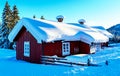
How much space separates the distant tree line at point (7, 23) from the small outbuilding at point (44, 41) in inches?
880

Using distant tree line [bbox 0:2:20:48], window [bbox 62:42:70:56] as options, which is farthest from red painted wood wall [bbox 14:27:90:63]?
distant tree line [bbox 0:2:20:48]

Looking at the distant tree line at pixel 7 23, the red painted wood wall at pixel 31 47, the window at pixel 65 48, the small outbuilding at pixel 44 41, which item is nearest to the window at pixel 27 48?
the small outbuilding at pixel 44 41

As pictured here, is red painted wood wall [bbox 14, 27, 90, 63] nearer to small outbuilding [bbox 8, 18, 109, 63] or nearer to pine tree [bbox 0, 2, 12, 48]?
small outbuilding [bbox 8, 18, 109, 63]

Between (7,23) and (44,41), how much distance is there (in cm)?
2796

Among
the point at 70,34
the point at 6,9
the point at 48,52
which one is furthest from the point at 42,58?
the point at 6,9

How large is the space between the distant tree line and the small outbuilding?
2236 cm

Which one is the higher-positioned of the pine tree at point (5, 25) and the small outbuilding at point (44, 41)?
the pine tree at point (5, 25)

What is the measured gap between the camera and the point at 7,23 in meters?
44.6

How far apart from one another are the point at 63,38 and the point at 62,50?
162 cm

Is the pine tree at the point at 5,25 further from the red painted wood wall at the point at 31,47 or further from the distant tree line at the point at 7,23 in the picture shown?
the red painted wood wall at the point at 31,47

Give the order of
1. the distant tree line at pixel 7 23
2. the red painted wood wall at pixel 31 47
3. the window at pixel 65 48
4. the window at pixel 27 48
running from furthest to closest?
the distant tree line at pixel 7 23 → the window at pixel 65 48 → the window at pixel 27 48 → the red painted wood wall at pixel 31 47

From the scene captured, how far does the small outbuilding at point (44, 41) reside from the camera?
19531 mm

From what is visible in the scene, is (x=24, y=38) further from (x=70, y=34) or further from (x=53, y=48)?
(x=70, y=34)

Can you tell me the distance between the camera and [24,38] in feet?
72.2
